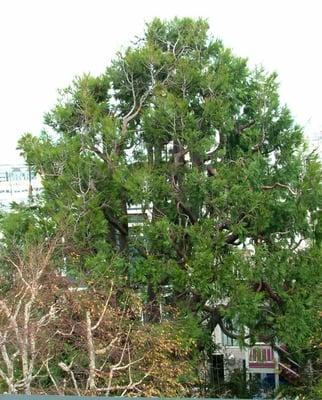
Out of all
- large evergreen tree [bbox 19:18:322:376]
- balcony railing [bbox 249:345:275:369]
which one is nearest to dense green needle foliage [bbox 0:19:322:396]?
large evergreen tree [bbox 19:18:322:376]

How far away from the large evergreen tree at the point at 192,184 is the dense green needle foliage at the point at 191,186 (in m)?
0.02

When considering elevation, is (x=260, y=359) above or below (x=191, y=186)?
below

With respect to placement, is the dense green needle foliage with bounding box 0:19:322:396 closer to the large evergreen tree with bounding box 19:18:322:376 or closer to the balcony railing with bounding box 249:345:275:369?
the large evergreen tree with bounding box 19:18:322:376

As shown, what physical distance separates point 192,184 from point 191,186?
35mm

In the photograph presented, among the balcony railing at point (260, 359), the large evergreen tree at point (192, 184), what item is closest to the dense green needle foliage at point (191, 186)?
the large evergreen tree at point (192, 184)

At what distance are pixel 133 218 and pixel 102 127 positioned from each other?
1237 millimetres

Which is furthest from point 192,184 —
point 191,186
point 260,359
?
point 260,359

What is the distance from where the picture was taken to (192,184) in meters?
6.84

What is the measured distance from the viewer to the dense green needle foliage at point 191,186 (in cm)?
677

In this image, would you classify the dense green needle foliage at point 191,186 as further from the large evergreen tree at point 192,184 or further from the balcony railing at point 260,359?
the balcony railing at point 260,359

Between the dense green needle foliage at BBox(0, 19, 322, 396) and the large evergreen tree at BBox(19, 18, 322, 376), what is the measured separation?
16 mm

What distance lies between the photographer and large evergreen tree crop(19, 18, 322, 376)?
677cm

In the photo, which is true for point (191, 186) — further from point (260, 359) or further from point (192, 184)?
point (260, 359)

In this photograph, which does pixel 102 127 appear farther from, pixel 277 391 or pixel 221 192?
pixel 277 391
